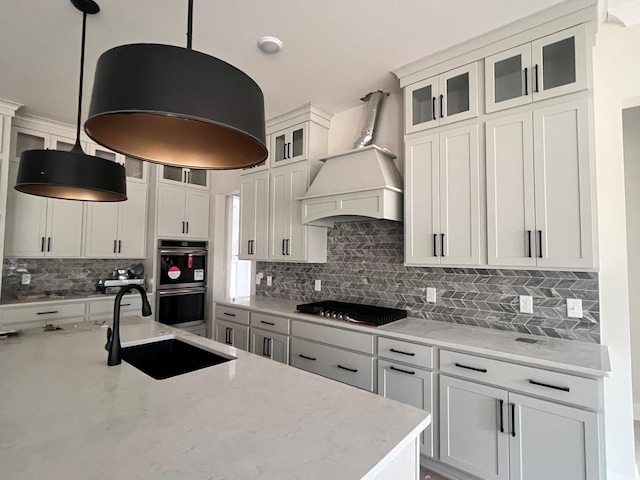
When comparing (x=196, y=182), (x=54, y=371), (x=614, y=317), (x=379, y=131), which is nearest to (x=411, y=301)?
(x=614, y=317)

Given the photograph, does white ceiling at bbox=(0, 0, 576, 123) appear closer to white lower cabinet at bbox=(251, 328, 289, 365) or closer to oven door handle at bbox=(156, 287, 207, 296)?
white lower cabinet at bbox=(251, 328, 289, 365)

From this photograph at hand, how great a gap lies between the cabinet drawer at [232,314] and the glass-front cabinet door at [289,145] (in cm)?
165

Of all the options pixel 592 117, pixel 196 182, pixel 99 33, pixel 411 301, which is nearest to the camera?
pixel 592 117

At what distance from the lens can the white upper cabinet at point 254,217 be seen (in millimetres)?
3766

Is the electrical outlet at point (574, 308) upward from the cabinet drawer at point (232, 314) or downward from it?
upward

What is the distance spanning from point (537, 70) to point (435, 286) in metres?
1.65

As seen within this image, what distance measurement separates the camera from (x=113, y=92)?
83 centimetres

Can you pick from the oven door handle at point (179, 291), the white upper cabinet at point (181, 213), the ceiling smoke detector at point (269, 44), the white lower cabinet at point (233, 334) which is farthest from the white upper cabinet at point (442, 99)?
the oven door handle at point (179, 291)

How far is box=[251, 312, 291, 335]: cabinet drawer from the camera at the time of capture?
10.1ft

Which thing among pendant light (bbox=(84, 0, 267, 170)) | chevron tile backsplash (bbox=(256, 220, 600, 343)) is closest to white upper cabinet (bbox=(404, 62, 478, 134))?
chevron tile backsplash (bbox=(256, 220, 600, 343))

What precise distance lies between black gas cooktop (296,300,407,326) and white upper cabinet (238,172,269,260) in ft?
3.30

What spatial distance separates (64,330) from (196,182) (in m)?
3.00

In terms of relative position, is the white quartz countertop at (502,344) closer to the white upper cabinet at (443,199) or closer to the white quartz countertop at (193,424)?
the white upper cabinet at (443,199)

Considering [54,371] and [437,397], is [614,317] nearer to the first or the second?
[437,397]
